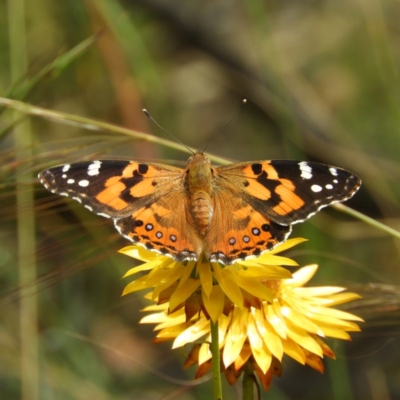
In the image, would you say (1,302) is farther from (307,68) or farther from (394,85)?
(307,68)

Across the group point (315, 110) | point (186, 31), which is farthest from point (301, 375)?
point (186, 31)

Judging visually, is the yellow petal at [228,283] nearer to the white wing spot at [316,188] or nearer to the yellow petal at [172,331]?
the yellow petal at [172,331]

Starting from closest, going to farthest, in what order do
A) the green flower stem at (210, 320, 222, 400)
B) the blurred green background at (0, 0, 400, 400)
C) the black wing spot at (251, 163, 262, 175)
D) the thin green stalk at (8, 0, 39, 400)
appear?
the green flower stem at (210, 320, 222, 400), the black wing spot at (251, 163, 262, 175), the blurred green background at (0, 0, 400, 400), the thin green stalk at (8, 0, 39, 400)

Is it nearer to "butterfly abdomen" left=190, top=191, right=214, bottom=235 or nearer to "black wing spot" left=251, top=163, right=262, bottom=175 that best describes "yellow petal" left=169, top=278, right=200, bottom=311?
"butterfly abdomen" left=190, top=191, right=214, bottom=235

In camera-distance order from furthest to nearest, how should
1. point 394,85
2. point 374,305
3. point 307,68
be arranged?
1. point 307,68
2. point 394,85
3. point 374,305

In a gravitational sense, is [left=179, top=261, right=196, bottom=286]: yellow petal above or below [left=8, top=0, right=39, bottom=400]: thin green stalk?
below

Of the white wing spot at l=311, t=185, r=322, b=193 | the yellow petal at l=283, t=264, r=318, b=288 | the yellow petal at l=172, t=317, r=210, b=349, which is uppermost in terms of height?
the white wing spot at l=311, t=185, r=322, b=193

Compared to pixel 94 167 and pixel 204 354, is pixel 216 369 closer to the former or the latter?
pixel 204 354

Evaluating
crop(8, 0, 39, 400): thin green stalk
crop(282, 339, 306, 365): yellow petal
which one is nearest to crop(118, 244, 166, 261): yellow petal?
crop(282, 339, 306, 365): yellow petal
